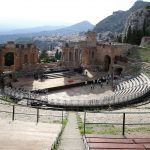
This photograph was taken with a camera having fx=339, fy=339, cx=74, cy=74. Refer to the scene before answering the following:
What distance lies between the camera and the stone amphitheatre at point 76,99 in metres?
12.9

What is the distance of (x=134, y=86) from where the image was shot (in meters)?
42.5

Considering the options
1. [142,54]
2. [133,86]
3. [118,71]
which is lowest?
[118,71]

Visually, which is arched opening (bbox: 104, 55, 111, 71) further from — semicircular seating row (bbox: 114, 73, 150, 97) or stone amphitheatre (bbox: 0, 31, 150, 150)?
semicircular seating row (bbox: 114, 73, 150, 97)

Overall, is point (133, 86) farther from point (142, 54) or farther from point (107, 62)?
point (107, 62)

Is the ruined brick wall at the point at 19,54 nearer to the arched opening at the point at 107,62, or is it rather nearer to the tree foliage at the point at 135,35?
the arched opening at the point at 107,62

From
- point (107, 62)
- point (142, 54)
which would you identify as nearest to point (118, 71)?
point (107, 62)

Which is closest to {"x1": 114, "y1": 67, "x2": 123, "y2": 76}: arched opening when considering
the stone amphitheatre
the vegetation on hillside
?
the stone amphitheatre

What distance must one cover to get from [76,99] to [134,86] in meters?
7.57

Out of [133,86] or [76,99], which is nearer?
[76,99]

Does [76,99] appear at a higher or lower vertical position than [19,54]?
lower

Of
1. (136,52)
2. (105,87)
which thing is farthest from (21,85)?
(136,52)

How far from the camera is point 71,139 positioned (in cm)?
1301

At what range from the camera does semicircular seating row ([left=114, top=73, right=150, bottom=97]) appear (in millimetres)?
38256

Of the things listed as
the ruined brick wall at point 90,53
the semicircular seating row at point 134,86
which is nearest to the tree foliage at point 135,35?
the ruined brick wall at point 90,53
